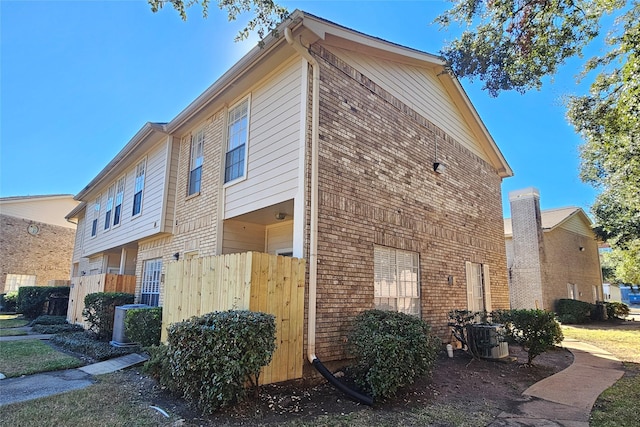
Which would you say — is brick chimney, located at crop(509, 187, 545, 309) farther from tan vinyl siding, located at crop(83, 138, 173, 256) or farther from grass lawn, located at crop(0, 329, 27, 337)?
grass lawn, located at crop(0, 329, 27, 337)

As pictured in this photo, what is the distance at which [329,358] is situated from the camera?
6.38 metres

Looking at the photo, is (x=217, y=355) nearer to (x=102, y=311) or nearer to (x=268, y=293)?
(x=268, y=293)

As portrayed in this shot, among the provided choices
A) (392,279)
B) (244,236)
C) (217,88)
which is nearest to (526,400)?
(392,279)

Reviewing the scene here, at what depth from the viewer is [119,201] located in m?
14.8

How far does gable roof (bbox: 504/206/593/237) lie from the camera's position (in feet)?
73.4

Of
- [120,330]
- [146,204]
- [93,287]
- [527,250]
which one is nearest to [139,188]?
[146,204]

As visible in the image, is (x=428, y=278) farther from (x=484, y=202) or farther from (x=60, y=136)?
(x=60, y=136)

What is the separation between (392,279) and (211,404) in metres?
4.75

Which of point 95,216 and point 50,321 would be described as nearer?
point 50,321

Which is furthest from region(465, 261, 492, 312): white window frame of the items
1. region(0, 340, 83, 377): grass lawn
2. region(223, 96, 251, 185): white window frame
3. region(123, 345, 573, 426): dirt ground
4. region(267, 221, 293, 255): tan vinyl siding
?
region(0, 340, 83, 377): grass lawn

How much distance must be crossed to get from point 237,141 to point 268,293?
4473 mm

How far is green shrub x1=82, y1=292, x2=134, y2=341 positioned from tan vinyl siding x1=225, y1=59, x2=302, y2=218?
485 cm

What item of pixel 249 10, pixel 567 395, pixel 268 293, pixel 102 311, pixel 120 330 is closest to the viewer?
pixel 268 293

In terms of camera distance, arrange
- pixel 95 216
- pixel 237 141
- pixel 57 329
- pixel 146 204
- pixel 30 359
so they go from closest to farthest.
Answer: pixel 30 359
pixel 237 141
pixel 146 204
pixel 57 329
pixel 95 216
